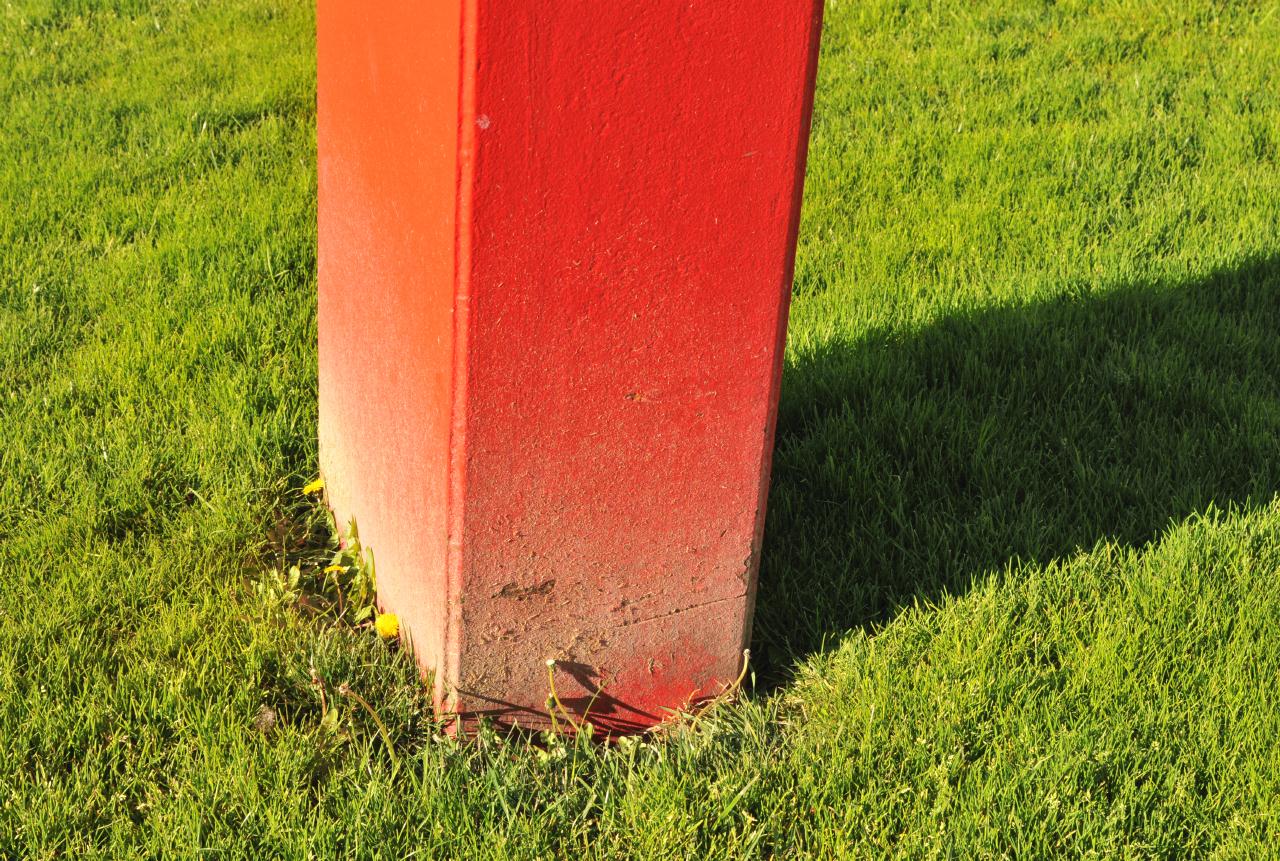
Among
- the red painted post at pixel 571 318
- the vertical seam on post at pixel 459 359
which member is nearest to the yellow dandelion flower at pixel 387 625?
the red painted post at pixel 571 318

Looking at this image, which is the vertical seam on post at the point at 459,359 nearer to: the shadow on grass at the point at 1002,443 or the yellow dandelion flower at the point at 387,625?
the yellow dandelion flower at the point at 387,625

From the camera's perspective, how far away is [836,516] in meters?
3.17

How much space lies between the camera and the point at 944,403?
11.7 feet

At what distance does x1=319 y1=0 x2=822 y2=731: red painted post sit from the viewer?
194 cm

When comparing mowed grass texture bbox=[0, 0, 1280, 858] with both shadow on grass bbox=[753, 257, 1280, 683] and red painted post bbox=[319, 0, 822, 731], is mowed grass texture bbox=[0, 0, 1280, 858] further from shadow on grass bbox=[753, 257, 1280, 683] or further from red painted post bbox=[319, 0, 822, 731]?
red painted post bbox=[319, 0, 822, 731]

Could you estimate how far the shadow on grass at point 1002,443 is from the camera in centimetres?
298

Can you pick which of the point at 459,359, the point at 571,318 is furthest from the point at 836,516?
the point at 459,359

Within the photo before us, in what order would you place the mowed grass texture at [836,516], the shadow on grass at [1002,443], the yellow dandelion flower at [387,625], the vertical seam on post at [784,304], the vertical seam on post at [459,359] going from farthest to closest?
the shadow on grass at [1002,443] < the yellow dandelion flower at [387,625] < the mowed grass texture at [836,516] < the vertical seam on post at [784,304] < the vertical seam on post at [459,359]

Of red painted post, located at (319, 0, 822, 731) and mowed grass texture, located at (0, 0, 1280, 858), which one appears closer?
red painted post, located at (319, 0, 822, 731)

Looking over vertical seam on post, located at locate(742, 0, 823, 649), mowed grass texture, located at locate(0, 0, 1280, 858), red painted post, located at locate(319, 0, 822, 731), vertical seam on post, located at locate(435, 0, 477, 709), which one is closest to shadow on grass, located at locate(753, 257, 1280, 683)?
mowed grass texture, located at locate(0, 0, 1280, 858)

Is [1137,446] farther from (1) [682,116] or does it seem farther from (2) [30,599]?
(2) [30,599]

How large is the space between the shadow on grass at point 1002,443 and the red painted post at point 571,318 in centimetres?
51

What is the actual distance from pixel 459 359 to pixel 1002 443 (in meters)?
1.86

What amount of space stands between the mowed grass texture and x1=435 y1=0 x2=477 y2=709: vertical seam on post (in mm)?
218
